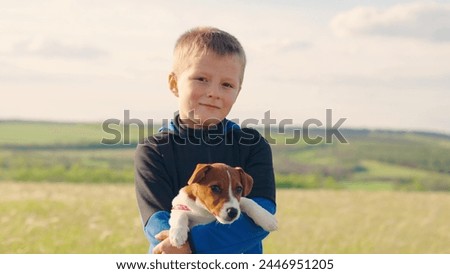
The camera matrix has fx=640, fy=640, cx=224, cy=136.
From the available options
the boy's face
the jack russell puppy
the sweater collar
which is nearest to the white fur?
the jack russell puppy

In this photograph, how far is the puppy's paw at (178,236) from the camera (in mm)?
4121

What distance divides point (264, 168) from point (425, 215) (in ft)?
28.7

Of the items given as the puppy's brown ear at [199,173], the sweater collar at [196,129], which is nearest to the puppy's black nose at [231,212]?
the puppy's brown ear at [199,173]

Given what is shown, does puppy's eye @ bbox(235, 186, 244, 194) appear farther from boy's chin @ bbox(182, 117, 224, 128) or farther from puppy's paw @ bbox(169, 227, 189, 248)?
boy's chin @ bbox(182, 117, 224, 128)

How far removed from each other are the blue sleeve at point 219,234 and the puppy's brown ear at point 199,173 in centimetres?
31

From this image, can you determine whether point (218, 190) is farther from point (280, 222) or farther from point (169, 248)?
point (280, 222)

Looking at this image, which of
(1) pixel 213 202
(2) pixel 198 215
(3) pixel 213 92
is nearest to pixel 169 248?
(2) pixel 198 215

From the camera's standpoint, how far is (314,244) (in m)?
9.05

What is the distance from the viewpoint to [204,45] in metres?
4.43

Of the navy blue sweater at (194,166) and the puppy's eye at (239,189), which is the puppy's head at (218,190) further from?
the navy blue sweater at (194,166)

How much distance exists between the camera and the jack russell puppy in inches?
163

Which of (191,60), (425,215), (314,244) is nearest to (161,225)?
(191,60)

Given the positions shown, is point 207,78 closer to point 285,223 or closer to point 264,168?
point 264,168

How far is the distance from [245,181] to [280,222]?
6.66 meters
